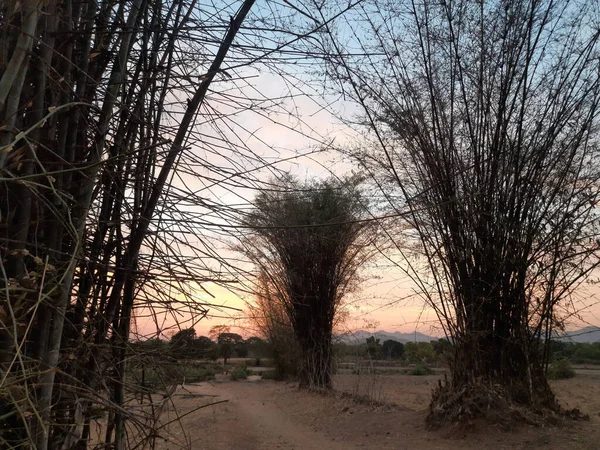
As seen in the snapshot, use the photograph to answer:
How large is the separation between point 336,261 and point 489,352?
4.90 metres

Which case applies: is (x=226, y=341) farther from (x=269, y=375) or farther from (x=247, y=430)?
(x=269, y=375)

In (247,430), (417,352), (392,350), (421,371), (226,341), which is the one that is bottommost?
(247,430)

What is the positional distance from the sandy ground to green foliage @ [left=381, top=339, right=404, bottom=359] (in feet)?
12.9

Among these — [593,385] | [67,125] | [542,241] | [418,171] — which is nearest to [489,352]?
[542,241]

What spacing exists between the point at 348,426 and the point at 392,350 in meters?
9.46

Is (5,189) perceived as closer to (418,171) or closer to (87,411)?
(87,411)

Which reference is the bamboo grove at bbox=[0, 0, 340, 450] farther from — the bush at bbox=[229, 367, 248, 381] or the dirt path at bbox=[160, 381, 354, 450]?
the bush at bbox=[229, 367, 248, 381]

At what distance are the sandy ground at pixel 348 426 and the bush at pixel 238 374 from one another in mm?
5500

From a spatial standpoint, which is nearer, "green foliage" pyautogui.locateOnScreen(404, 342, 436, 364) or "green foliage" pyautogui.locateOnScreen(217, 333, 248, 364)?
"green foliage" pyautogui.locateOnScreen(217, 333, 248, 364)

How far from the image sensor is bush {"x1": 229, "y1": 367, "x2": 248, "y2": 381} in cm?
1595

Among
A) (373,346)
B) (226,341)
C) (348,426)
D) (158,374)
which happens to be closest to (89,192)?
(158,374)

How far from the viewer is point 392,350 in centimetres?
1559

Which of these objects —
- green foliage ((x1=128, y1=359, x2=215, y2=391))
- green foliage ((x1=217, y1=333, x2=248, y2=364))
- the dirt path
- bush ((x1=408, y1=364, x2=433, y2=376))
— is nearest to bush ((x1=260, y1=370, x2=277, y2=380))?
bush ((x1=408, y1=364, x2=433, y2=376))

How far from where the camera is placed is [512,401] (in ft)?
17.5
